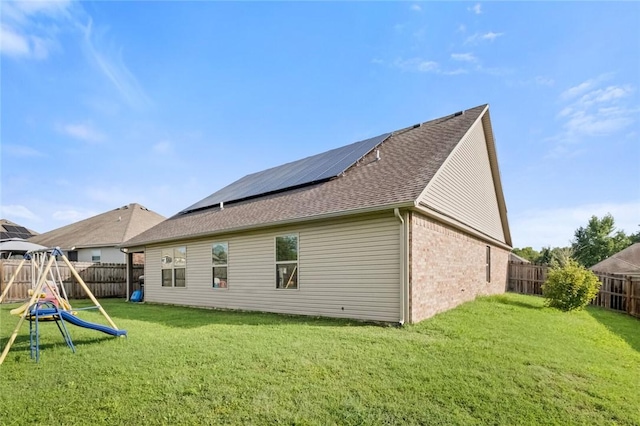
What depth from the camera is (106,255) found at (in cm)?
2062

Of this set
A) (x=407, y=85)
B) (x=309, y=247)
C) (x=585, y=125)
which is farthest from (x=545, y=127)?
(x=309, y=247)

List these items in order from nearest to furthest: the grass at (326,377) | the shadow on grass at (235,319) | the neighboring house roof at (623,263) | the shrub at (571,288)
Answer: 1. the grass at (326,377)
2. the shadow on grass at (235,319)
3. the shrub at (571,288)
4. the neighboring house roof at (623,263)

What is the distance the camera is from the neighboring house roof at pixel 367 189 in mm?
8266

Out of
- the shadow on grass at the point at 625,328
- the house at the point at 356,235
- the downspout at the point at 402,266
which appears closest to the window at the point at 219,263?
the house at the point at 356,235

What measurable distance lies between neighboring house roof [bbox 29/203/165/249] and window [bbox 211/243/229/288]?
11161 mm

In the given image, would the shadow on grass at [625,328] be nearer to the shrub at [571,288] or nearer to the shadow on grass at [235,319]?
the shrub at [571,288]

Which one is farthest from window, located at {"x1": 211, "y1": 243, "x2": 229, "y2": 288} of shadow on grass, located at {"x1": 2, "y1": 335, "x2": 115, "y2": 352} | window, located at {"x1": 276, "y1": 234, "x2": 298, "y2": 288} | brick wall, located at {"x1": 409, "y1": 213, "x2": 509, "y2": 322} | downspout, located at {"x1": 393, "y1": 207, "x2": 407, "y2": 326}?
brick wall, located at {"x1": 409, "y1": 213, "x2": 509, "y2": 322}

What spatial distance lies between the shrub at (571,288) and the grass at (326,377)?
396 centimetres

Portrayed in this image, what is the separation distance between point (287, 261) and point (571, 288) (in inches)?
353

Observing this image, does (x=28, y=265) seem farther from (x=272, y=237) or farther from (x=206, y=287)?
(x=272, y=237)

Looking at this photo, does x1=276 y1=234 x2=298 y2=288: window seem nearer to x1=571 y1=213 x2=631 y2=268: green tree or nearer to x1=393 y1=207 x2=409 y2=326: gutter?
x1=393 y1=207 x2=409 y2=326: gutter

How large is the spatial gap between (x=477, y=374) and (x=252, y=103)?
505 inches

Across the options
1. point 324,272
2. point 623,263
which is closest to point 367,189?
point 324,272

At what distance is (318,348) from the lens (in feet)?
18.8
